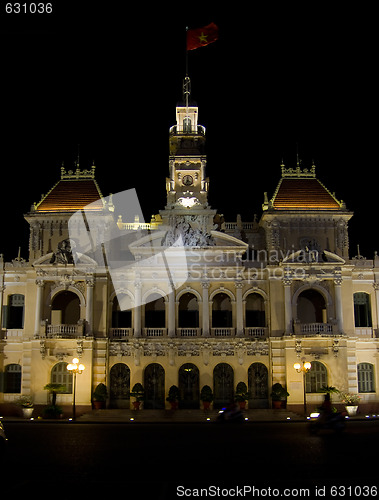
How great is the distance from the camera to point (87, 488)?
1255cm

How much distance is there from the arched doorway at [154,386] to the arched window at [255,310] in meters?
7.58

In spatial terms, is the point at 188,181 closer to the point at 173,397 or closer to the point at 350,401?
the point at 173,397

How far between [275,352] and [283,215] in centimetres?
1035

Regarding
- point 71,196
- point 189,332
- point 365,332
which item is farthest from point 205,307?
point 71,196

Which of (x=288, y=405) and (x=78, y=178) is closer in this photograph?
(x=288, y=405)

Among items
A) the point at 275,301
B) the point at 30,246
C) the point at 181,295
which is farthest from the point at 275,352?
the point at 30,246

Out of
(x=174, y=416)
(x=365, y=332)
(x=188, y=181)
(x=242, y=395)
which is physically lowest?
(x=174, y=416)

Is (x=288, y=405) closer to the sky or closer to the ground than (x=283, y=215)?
closer to the ground

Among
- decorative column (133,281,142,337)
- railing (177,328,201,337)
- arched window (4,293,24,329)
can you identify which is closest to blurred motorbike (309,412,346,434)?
railing (177,328,201,337)

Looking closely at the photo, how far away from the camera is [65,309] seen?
4875 cm

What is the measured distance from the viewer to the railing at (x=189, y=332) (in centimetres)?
4619

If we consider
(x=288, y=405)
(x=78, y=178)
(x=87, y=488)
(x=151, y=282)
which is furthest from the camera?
(x=78, y=178)

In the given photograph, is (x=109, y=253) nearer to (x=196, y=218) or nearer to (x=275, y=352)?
(x=196, y=218)

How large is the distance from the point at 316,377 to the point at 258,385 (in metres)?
4.23
